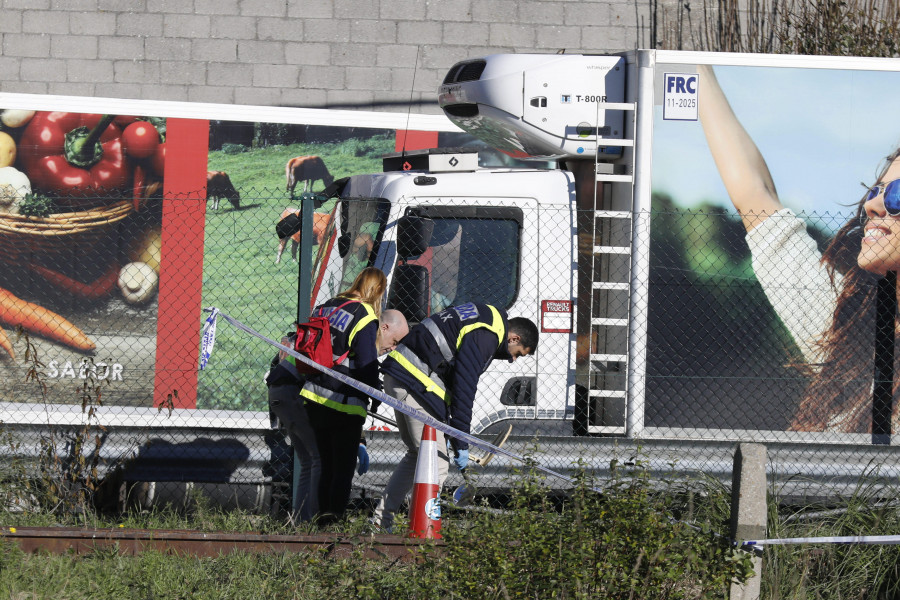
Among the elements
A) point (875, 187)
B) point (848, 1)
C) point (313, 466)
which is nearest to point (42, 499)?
point (313, 466)

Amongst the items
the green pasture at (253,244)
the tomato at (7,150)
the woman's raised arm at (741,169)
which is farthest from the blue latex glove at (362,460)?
the tomato at (7,150)

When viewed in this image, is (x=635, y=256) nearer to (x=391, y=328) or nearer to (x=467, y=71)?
(x=391, y=328)

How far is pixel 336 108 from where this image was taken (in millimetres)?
11633

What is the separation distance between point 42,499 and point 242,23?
23.2 feet

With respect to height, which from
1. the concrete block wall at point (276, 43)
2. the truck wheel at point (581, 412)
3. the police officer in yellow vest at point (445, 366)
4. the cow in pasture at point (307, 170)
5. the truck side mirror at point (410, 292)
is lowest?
the truck wheel at point (581, 412)

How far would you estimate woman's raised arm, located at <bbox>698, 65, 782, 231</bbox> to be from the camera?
21.0ft

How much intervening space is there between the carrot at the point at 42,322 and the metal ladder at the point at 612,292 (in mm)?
6501

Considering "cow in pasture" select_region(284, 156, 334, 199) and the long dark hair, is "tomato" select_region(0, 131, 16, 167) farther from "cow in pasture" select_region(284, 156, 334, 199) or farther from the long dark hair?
the long dark hair

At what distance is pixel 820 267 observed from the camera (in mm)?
6359

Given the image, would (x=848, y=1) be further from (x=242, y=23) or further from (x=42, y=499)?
(x=42, y=499)

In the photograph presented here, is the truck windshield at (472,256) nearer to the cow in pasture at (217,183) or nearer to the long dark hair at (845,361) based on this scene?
the long dark hair at (845,361)

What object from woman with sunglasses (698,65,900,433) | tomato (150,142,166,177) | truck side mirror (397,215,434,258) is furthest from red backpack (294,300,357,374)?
tomato (150,142,166,177)

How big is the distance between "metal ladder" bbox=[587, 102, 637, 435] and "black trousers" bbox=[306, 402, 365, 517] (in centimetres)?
150

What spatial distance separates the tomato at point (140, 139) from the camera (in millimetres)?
11016
